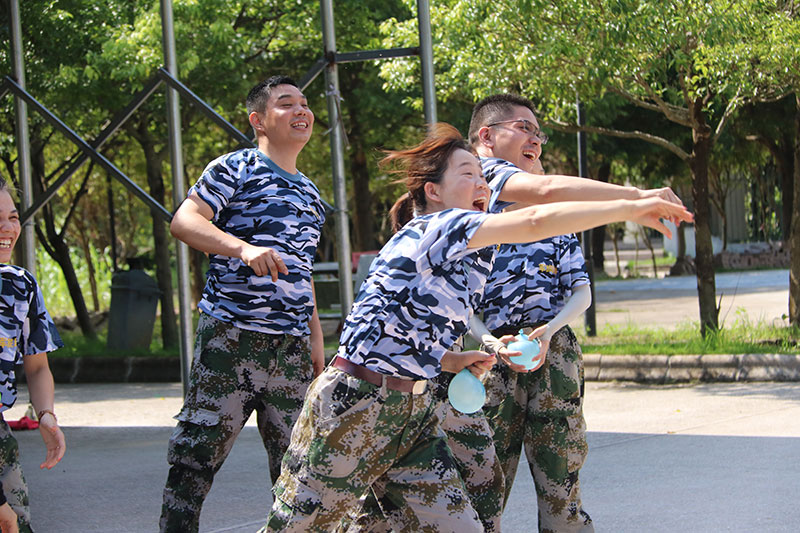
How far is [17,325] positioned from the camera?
12.0 ft

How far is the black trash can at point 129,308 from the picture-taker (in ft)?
43.3

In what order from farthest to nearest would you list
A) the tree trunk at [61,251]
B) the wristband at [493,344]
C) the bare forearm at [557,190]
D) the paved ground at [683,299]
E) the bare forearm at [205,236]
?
the tree trunk at [61,251] < the paved ground at [683,299] < the bare forearm at [205,236] < the wristband at [493,344] < the bare forearm at [557,190]

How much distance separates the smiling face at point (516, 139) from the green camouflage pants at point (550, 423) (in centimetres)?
71

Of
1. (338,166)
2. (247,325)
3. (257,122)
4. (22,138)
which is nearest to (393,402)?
(247,325)

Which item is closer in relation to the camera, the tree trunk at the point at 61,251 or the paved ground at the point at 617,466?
the paved ground at the point at 617,466

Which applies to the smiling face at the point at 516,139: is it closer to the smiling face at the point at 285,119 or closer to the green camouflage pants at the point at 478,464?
the smiling face at the point at 285,119

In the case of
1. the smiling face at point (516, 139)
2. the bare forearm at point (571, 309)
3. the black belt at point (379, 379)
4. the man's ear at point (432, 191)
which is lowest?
the black belt at point (379, 379)

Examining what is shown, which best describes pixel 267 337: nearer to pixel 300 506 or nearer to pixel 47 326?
pixel 47 326

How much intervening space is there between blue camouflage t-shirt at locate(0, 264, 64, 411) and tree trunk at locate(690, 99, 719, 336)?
8246 millimetres

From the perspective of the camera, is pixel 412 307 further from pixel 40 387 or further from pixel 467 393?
pixel 40 387

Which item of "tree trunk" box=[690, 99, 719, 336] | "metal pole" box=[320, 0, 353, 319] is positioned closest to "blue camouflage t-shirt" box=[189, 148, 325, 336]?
"metal pole" box=[320, 0, 353, 319]

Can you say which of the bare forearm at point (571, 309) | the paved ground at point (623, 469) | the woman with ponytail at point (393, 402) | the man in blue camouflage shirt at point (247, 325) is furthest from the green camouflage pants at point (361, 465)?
the paved ground at point (623, 469)

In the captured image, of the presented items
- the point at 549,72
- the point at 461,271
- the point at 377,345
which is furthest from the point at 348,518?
the point at 549,72

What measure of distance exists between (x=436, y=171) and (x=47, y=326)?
1.48 metres
